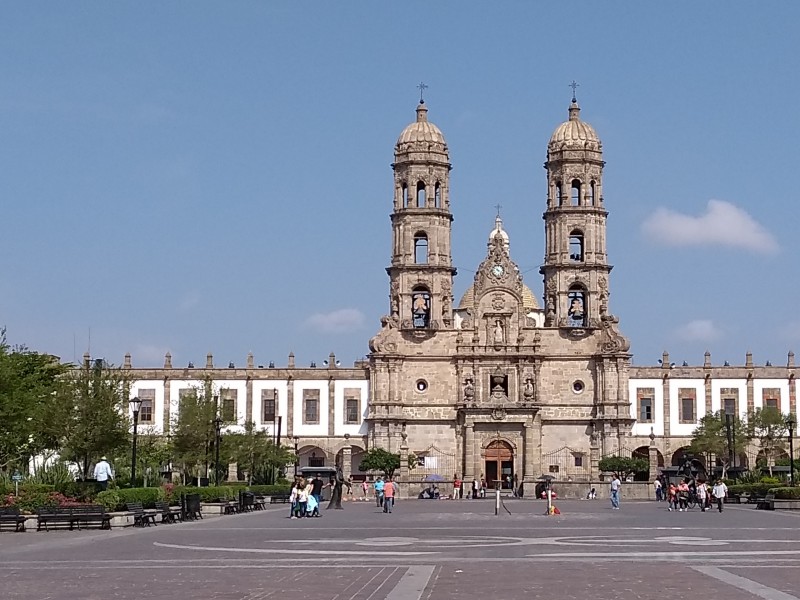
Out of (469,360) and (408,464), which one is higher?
(469,360)

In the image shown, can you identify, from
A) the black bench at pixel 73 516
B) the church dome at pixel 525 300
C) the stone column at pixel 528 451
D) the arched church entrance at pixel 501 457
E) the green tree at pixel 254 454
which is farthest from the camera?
the church dome at pixel 525 300

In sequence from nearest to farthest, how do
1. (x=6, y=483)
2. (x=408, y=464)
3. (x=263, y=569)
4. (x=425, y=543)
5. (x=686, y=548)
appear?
(x=263, y=569), (x=686, y=548), (x=425, y=543), (x=6, y=483), (x=408, y=464)

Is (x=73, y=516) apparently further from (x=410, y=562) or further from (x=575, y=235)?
A: (x=575, y=235)

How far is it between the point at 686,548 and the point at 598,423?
59465 mm

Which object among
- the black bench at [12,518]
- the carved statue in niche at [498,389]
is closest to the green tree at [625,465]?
the carved statue in niche at [498,389]

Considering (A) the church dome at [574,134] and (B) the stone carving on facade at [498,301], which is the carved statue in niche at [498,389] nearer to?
(B) the stone carving on facade at [498,301]

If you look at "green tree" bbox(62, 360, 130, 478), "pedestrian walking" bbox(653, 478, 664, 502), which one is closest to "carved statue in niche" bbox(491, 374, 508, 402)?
"pedestrian walking" bbox(653, 478, 664, 502)

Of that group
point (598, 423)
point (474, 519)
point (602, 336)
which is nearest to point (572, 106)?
point (602, 336)

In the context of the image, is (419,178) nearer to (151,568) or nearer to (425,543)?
(425,543)

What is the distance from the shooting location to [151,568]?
20594 millimetres

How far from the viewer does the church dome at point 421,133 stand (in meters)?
87.1

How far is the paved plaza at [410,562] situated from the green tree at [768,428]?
165 ft

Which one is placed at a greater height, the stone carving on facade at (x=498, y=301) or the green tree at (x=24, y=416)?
the stone carving on facade at (x=498, y=301)

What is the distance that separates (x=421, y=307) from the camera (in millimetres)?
86688
